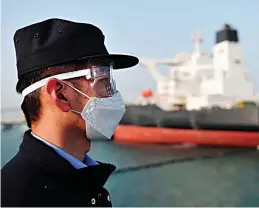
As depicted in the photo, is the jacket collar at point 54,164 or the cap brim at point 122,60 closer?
the jacket collar at point 54,164

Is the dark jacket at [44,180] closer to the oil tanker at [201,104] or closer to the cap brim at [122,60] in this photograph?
the cap brim at [122,60]

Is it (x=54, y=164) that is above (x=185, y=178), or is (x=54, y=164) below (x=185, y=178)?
above

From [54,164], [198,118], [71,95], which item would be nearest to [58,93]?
[71,95]

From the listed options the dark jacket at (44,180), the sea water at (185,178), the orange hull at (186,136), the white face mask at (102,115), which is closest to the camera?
the dark jacket at (44,180)

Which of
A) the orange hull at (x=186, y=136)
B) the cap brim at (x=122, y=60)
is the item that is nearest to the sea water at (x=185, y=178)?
the orange hull at (x=186, y=136)

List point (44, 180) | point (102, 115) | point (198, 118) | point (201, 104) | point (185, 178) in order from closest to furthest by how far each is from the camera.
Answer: point (44, 180)
point (102, 115)
point (185, 178)
point (198, 118)
point (201, 104)

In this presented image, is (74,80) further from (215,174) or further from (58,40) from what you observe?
(215,174)

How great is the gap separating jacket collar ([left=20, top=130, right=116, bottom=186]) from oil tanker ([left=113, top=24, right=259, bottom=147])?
10.5m

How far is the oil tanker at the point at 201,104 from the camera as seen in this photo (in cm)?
1056

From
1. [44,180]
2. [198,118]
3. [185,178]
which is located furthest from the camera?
[198,118]

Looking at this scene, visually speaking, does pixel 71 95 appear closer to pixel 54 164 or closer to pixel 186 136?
pixel 54 164

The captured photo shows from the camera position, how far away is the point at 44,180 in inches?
21.0

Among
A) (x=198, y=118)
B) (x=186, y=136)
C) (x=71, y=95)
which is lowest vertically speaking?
(x=186, y=136)

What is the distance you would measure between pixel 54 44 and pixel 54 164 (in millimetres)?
213
